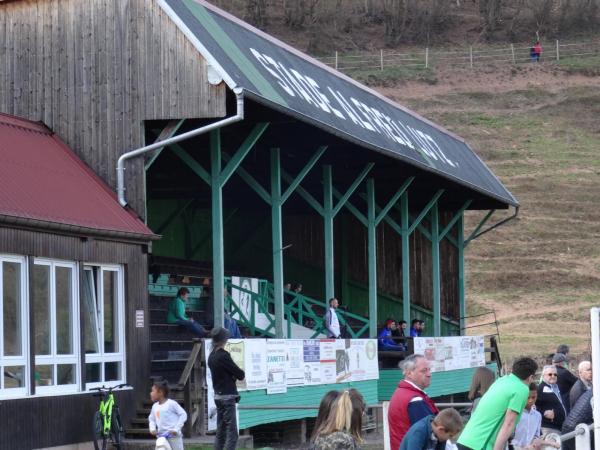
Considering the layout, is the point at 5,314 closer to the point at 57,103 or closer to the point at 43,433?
the point at 43,433

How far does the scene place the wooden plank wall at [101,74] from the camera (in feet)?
66.8

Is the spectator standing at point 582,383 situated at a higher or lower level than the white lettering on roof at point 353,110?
lower

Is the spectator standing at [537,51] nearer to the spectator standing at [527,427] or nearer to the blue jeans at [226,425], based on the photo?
the blue jeans at [226,425]

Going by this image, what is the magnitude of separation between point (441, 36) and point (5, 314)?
253 ft

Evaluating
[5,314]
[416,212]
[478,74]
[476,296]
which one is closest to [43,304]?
[5,314]

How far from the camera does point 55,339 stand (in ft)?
59.5

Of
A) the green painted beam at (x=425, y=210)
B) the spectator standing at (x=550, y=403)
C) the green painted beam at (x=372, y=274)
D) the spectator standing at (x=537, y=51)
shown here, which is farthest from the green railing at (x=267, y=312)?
the spectator standing at (x=537, y=51)

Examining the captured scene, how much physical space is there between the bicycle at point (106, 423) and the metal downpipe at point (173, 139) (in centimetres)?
342

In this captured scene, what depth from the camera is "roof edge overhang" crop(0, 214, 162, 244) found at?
56.0ft

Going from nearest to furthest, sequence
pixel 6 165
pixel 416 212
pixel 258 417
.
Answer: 1. pixel 6 165
2. pixel 258 417
3. pixel 416 212

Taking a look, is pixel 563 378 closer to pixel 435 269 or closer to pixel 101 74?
pixel 101 74

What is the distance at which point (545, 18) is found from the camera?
91.7m

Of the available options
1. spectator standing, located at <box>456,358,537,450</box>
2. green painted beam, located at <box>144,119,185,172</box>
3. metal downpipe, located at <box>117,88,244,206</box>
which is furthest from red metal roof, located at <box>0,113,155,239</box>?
spectator standing, located at <box>456,358,537,450</box>

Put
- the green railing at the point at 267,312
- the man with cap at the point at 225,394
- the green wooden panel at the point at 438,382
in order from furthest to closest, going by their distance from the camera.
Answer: the green wooden panel at the point at 438,382, the green railing at the point at 267,312, the man with cap at the point at 225,394
